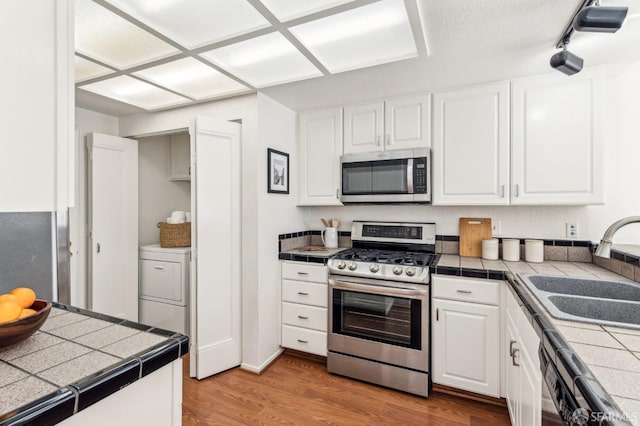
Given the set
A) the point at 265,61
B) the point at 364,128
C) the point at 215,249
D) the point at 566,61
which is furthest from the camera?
the point at 364,128

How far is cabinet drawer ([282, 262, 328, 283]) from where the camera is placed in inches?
99.6

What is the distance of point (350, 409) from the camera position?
202 centimetres

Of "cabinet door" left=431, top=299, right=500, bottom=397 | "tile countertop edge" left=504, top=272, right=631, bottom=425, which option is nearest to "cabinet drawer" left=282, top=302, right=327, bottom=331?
"cabinet door" left=431, top=299, right=500, bottom=397

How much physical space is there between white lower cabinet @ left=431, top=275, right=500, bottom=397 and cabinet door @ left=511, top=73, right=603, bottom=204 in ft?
2.47

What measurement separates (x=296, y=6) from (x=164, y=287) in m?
2.70

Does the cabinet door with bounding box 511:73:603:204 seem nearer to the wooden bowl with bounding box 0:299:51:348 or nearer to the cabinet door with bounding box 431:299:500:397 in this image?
the cabinet door with bounding box 431:299:500:397

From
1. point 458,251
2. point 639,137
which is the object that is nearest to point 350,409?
point 458,251

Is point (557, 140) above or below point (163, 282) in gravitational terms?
above

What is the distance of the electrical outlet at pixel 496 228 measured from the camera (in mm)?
2502

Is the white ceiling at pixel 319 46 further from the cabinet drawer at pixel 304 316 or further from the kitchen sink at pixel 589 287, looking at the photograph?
the cabinet drawer at pixel 304 316

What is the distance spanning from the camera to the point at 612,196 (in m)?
2.18

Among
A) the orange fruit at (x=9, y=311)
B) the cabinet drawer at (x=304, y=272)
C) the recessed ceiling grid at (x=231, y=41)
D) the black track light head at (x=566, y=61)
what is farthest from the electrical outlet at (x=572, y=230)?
the orange fruit at (x=9, y=311)

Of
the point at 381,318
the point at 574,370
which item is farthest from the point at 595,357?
the point at 381,318

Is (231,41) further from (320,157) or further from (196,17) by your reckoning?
(320,157)
